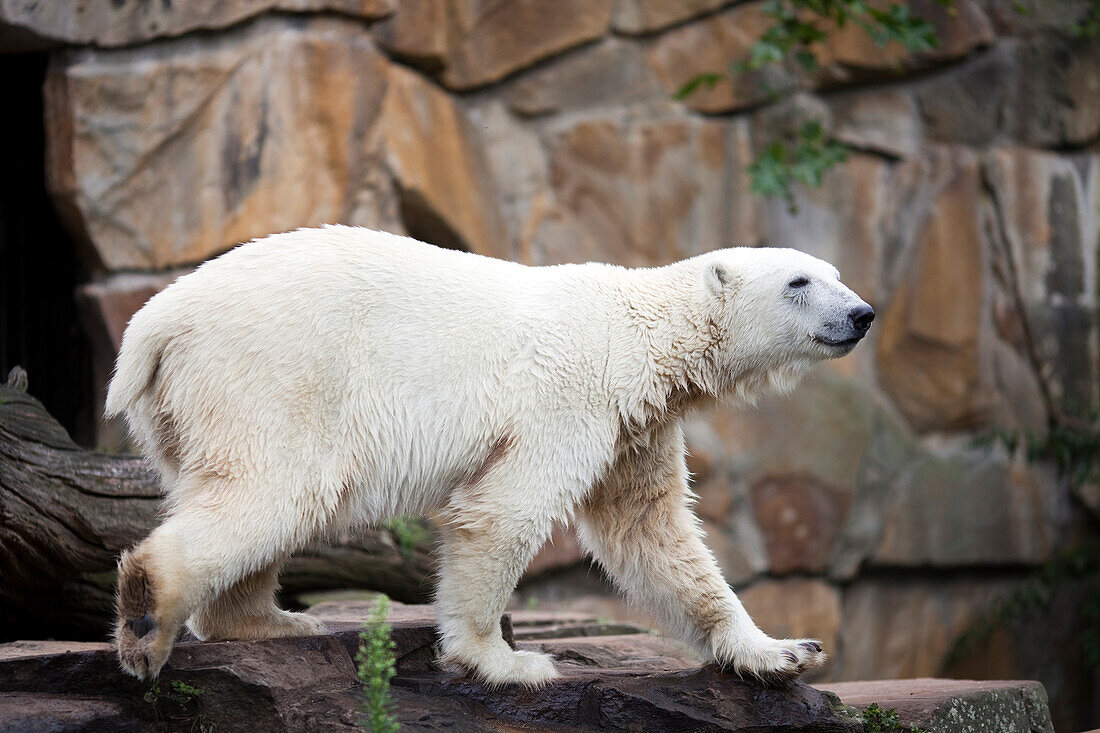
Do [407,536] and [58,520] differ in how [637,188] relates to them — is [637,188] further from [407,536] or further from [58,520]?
[58,520]

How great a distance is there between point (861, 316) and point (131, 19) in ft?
13.4

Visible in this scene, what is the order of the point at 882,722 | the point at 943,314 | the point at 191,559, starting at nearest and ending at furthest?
the point at 191,559, the point at 882,722, the point at 943,314

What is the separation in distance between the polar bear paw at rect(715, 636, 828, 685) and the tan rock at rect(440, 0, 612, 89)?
409 cm

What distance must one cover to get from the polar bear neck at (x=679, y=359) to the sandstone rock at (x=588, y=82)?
3.29 metres

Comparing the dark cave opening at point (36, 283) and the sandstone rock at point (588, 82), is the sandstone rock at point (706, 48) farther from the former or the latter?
the dark cave opening at point (36, 283)

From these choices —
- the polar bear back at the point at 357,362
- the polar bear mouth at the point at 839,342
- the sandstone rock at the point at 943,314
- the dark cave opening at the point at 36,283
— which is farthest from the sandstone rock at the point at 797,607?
the dark cave opening at the point at 36,283

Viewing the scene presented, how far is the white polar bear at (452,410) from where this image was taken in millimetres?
2891

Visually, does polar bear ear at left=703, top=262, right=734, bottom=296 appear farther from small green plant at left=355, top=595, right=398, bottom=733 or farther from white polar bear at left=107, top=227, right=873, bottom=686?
small green plant at left=355, top=595, right=398, bottom=733

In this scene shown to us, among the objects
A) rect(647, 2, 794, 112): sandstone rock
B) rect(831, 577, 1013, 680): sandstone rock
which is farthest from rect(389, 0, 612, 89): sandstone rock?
rect(831, 577, 1013, 680): sandstone rock

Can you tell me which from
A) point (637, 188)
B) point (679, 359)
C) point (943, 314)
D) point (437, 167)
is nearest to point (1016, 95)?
point (943, 314)

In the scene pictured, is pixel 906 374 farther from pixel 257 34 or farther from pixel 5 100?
pixel 5 100

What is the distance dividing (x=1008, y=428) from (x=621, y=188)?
119 inches

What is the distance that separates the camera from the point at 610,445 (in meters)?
3.22

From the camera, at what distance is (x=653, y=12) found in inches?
259
